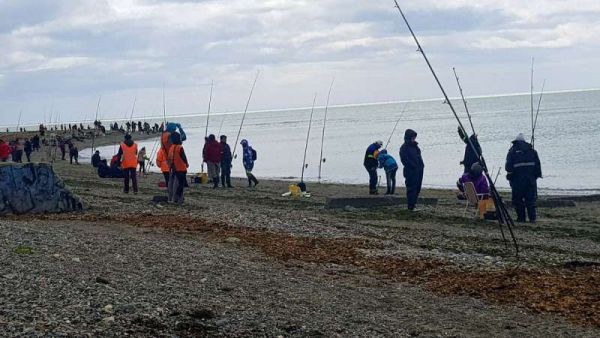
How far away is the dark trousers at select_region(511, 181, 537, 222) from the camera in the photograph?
15234 millimetres

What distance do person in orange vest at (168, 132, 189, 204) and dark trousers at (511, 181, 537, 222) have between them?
20.9 feet

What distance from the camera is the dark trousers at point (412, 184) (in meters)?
17.0

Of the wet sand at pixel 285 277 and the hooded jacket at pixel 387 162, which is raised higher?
the hooded jacket at pixel 387 162

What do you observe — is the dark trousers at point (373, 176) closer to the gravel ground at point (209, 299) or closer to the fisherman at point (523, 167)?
the fisherman at point (523, 167)

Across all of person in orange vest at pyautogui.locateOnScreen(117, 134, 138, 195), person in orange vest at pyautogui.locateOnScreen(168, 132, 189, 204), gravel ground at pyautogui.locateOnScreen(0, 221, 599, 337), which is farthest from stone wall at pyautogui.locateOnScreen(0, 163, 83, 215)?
person in orange vest at pyautogui.locateOnScreen(117, 134, 138, 195)

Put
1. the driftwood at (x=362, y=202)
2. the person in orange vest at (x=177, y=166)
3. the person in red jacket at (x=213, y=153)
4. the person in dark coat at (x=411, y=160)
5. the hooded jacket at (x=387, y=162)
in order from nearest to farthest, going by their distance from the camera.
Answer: the person in orange vest at (x=177, y=166) → the person in dark coat at (x=411, y=160) → the driftwood at (x=362, y=202) → the hooded jacket at (x=387, y=162) → the person in red jacket at (x=213, y=153)

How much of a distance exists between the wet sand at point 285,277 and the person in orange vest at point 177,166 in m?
1.74

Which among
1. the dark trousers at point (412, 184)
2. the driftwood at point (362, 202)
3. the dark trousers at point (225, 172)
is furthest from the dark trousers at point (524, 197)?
the dark trousers at point (225, 172)

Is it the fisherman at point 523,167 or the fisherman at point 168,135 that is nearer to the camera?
the fisherman at point 523,167

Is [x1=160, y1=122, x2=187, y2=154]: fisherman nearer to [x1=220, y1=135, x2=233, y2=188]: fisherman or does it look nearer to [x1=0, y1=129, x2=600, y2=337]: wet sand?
[x1=0, y1=129, x2=600, y2=337]: wet sand

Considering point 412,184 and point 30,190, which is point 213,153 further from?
point 30,190

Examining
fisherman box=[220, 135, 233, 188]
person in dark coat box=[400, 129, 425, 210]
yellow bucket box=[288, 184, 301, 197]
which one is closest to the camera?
person in dark coat box=[400, 129, 425, 210]

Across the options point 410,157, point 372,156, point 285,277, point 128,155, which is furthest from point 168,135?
point 285,277

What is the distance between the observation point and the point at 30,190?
1413 cm
